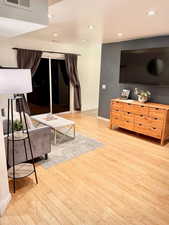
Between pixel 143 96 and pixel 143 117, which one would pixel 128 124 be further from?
pixel 143 96

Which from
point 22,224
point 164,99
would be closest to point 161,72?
point 164,99

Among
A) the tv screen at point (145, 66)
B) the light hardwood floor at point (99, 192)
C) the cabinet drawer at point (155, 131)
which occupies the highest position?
the tv screen at point (145, 66)

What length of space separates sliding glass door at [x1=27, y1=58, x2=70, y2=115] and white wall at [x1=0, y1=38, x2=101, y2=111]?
513 millimetres

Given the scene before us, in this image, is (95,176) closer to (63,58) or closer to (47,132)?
(47,132)

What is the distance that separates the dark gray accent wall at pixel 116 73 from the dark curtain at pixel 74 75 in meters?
1.22

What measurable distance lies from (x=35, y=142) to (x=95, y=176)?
114cm

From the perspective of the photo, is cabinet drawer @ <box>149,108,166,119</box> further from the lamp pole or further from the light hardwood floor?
the lamp pole

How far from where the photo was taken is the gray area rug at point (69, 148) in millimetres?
3154

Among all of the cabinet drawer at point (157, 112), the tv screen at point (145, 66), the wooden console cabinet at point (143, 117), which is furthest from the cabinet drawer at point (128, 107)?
the tv screen at point (145, 66)

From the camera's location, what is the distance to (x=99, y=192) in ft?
7.69

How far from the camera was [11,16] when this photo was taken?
1.69 m

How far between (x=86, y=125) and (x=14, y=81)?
351 centimetres

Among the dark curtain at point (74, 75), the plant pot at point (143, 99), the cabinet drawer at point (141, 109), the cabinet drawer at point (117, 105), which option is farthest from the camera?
the dark curtain at point (74, 75)

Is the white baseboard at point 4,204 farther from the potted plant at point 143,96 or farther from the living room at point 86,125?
the potted plant at point 143,96
